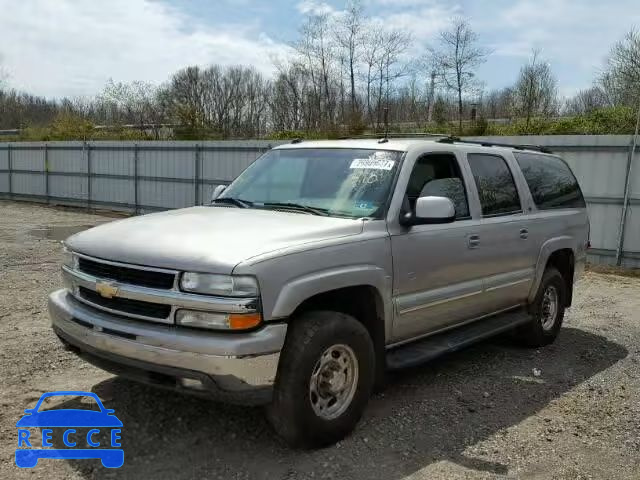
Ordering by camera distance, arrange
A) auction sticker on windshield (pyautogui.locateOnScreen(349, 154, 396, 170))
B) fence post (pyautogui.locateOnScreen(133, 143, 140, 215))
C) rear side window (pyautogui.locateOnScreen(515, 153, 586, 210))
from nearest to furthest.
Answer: auction sticker on windshield (pyautogui.locateOnScreen(349, 154, 396, 170))
rear side window (pyautogui.locateOnScreen(515, 153, 586, 210))
fence post (pyautogui.locateOnScreen(133, 143, 140, 215))

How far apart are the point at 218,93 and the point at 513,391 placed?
36.5 m

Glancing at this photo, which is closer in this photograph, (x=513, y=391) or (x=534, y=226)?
(x=513, y=391)

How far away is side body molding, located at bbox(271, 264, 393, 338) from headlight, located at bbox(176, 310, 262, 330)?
137mm

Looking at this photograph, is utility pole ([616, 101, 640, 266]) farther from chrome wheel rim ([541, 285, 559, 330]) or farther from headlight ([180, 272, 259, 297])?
headlight ([180, 272, 259, 297])

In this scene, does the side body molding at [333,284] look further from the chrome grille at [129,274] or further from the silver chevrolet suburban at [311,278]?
the chrome grille at [129,274]

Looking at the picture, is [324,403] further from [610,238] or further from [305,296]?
[610,238]

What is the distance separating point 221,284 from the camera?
10.4ft

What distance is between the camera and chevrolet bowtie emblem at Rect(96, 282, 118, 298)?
11.3ft

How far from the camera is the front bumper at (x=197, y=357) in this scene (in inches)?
123

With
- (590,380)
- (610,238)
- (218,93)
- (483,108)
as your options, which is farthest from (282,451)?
(218,93)

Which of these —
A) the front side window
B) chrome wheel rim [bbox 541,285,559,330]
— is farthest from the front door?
chrome wheel rim [bbox 541,285,559,330]

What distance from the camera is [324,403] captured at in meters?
3.67

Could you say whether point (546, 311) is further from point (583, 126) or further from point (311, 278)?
point (583, 126)

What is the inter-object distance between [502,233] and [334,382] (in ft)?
7.47
